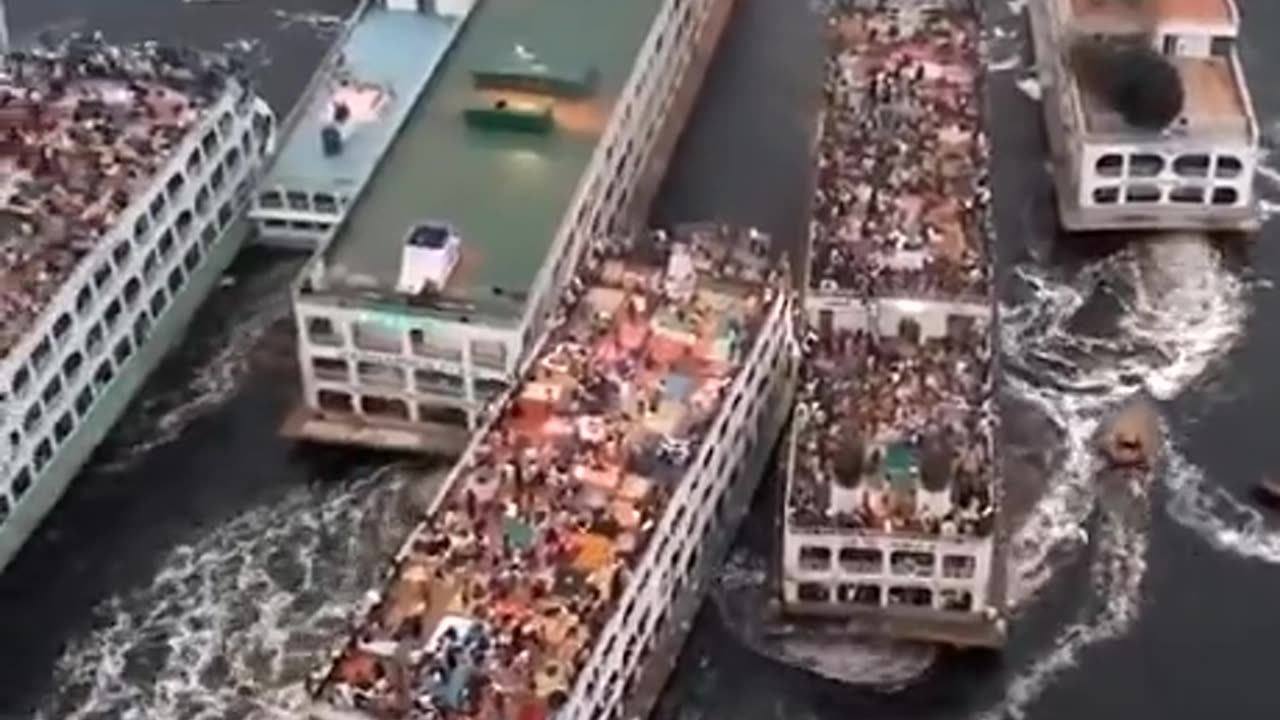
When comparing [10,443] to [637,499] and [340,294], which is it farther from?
[637,499]

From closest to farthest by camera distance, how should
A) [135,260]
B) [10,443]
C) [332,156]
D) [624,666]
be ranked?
[624,666]
[10,443]
[135,260]
[332,156]

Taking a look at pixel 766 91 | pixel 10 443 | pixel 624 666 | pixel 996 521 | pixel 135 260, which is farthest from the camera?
pixel 766 91

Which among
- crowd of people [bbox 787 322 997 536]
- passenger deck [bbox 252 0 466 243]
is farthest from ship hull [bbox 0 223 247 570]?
crowd of people [bbox 787 322 997 536]

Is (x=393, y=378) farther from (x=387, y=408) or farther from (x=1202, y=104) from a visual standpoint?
(x=1202, y=104)

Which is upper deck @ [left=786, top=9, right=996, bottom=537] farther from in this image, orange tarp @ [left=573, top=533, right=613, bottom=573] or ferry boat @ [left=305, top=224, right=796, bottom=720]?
orange tarp @ [left=573, top=533, right=613, bottom=573]

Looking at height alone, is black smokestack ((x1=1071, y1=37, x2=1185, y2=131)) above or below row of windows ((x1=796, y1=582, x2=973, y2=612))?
above

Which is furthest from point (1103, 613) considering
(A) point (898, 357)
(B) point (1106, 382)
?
(B) point (1106, 382)

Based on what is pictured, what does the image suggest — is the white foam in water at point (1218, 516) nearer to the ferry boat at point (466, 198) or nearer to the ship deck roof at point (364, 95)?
the ferry boat at point (466, 198)

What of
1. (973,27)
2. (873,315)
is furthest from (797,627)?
(973,27)
